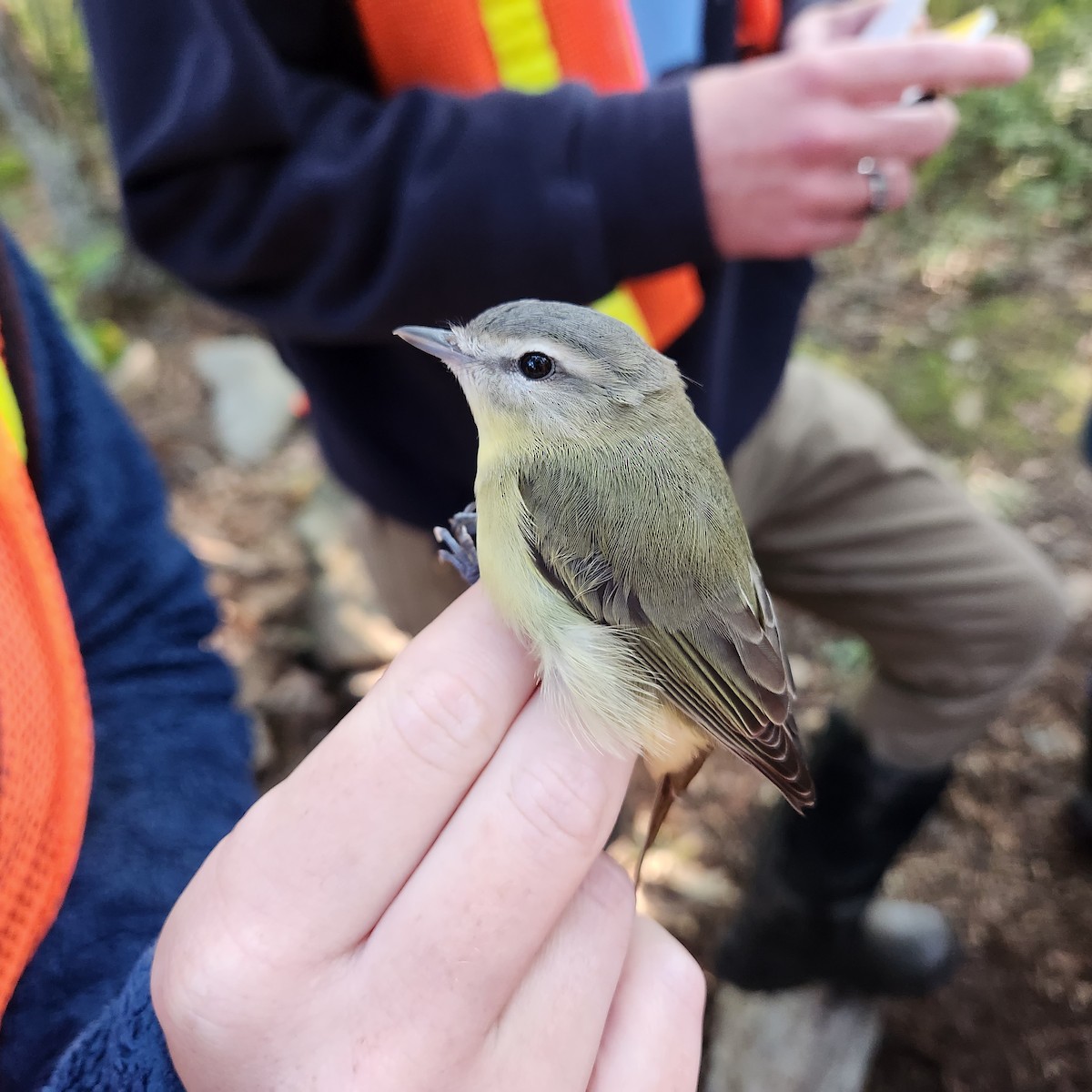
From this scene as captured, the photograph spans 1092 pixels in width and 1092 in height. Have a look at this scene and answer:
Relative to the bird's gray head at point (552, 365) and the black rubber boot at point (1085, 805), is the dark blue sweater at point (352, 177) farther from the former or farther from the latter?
the black rubber boot at point (1085, 805)

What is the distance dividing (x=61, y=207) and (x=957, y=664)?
20.0ft

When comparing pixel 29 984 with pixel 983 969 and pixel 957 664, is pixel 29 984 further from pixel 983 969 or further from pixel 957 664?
pixel 983 969

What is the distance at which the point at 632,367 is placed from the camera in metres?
1.39

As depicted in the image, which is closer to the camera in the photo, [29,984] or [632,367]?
[29,984]

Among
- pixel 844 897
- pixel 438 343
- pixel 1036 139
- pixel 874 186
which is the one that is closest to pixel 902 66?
pixel 874 186

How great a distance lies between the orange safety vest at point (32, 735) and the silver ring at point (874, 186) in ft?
4.81

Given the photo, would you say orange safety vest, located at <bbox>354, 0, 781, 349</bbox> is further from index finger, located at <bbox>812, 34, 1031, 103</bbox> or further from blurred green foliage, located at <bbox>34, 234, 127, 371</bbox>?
blurred green foliage, located at <bbox>34, 234, 127, 371</bbox>

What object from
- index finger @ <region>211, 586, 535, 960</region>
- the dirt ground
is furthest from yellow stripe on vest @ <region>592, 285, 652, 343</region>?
the dirt ground

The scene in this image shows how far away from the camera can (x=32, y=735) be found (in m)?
0.99

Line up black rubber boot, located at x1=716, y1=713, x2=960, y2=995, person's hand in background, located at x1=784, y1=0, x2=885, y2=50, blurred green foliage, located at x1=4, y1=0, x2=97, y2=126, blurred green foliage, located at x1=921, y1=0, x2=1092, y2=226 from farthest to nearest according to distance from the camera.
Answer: blurred green foliage, located at x1=4, y1=0, x2=97, y2=126 → blurred green foliage, located at x1=921, y1=0, x2=1092, y2=226 → black rubber boot, located at x1=716, y1=713, x2=960, y2=995 → person's hand in background, located at x1=784, y1=0, x2=885, y2=50

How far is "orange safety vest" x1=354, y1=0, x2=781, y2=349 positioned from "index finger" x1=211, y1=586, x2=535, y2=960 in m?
0.89

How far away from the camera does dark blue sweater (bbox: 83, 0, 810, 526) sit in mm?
1335

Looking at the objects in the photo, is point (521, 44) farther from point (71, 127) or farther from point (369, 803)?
point (71, 127)

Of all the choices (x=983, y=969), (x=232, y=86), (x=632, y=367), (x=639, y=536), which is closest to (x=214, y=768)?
(x=639, y=536)
